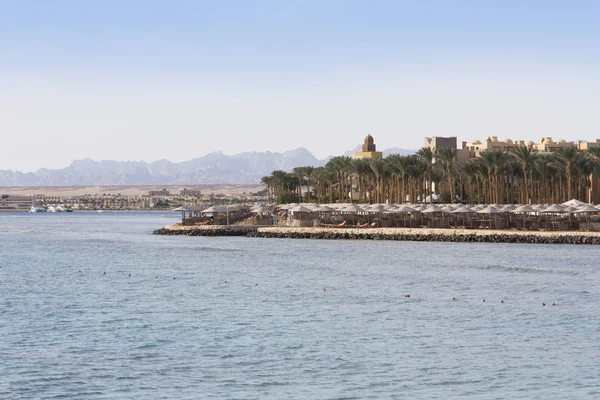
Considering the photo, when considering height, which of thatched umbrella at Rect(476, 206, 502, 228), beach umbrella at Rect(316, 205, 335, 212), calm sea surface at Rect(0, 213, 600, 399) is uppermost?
beach umbrella at Rect(316, 205, 335, 212)

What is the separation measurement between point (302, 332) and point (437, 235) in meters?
59.1

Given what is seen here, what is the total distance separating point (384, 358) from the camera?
2352 cm

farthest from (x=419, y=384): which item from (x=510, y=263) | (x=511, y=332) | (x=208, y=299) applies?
(x=510, y=263)

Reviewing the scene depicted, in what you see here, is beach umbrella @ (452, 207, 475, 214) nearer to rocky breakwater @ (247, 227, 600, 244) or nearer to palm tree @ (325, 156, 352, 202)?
rocky breakwater @ (247, 227, 600, 244)

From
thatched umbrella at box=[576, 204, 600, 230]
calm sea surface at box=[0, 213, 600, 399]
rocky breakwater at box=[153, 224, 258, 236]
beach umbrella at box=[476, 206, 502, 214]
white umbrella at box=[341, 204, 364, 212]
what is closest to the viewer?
calm sea surface at box=[0, 213, 600, 399]

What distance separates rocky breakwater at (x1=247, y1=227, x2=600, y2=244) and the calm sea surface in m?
23.2

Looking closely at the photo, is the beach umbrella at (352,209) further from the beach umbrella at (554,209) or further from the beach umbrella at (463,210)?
the beach umbrella at (554,209)

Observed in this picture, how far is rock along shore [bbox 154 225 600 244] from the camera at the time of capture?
78.1m

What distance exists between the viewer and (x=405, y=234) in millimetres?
88125

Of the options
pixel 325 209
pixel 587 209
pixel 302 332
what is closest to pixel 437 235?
pixel 587 209

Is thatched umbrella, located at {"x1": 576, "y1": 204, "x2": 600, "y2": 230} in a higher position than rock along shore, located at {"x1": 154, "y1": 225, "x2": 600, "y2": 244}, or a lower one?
higher

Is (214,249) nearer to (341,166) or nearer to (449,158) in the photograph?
(449,158)

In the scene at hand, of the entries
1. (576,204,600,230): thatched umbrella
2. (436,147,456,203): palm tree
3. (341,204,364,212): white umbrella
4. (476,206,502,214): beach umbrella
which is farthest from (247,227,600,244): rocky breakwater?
(436,147,456,203): palm tree

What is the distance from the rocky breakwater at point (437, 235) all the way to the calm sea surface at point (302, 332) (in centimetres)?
2321
